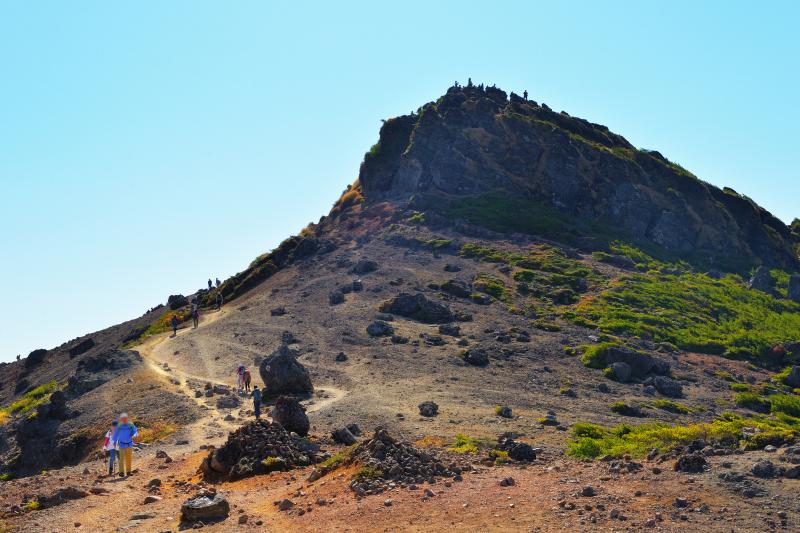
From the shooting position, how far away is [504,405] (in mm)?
41781

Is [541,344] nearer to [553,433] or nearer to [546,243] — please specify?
[553,433]

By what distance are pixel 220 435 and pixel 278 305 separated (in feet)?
125

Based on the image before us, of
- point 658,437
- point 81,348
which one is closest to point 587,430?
point 658,437

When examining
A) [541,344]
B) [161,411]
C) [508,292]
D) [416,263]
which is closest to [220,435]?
[161,411]

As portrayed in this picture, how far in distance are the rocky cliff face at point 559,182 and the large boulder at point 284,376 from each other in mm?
57460

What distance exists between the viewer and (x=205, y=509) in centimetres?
2014

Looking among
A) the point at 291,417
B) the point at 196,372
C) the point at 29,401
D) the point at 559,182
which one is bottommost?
the point at 29,401

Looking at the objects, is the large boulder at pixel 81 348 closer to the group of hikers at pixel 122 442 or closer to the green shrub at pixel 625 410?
the green shrub at pixel 625 410

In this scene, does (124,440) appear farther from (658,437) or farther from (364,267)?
(364,267)

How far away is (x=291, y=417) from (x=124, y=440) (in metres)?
6.69

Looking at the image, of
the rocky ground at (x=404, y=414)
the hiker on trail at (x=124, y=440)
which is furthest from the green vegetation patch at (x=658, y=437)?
the hiker on trail at (x=124, y=440)

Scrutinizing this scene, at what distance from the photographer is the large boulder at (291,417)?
1218 inches

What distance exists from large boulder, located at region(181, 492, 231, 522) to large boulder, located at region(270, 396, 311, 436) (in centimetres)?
1007

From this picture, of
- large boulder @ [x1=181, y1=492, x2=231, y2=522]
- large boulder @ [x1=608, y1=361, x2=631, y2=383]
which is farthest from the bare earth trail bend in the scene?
large boulder @ [x1=608, y1=361, x2=631, y2=383]
